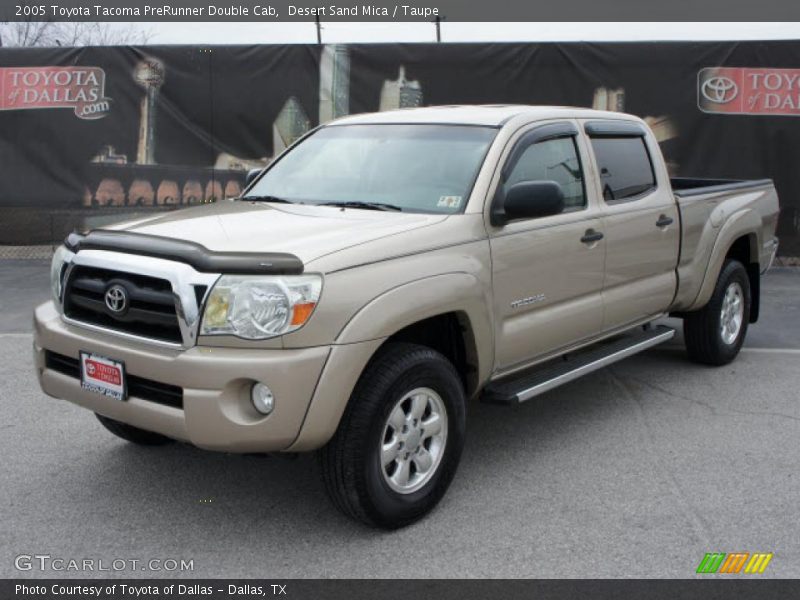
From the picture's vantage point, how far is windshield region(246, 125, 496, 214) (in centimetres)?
435

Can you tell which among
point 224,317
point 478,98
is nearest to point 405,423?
point 224,317

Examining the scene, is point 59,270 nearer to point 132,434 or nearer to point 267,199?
point 132,434

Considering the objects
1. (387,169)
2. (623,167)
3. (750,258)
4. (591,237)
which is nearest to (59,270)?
(387,169)

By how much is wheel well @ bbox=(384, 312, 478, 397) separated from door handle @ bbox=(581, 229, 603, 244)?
43.3 inches

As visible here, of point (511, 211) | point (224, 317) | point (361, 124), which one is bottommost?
point (224, 317)

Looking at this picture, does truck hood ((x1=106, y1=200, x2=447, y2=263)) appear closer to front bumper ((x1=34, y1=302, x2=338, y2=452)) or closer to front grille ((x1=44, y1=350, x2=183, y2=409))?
front bumper ((x1=34, y1=302, x2=338, y2=452))

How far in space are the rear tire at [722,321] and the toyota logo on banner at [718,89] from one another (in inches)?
176

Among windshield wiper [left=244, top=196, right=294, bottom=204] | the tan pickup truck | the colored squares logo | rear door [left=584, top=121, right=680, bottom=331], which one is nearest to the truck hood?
the tan pickup truck

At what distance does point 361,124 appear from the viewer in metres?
5.10

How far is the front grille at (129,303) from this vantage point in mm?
3445

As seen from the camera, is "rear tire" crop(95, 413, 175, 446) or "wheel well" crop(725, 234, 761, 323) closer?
"rear tire" crop(95, 413, 175, 446)

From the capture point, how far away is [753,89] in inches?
409

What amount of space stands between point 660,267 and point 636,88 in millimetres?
5579
